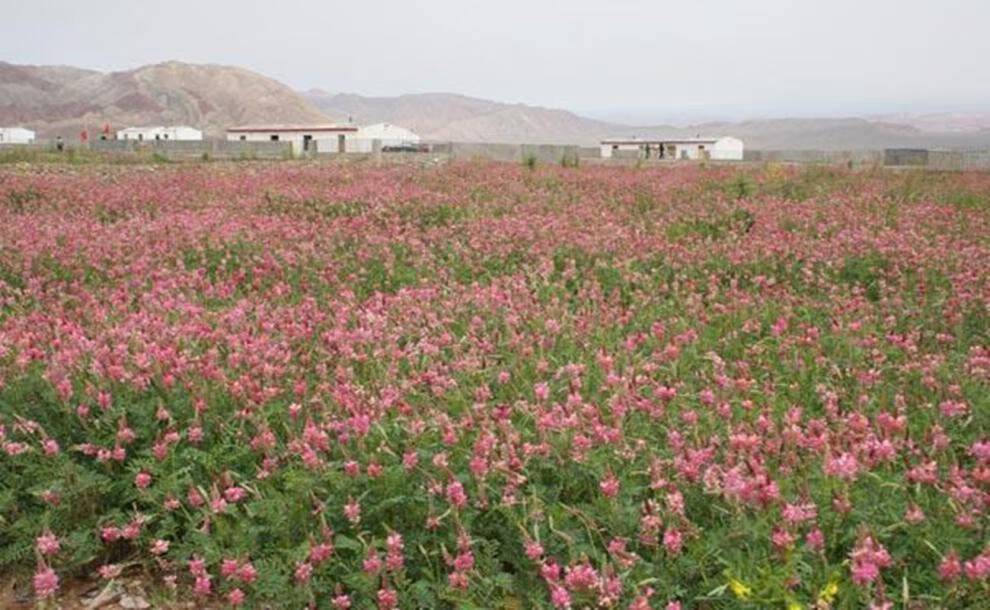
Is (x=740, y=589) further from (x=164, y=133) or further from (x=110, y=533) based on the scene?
(x=164, y=133)

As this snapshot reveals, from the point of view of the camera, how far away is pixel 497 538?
13.0 feet

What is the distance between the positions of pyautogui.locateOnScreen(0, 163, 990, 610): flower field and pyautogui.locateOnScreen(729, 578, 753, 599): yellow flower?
12mm

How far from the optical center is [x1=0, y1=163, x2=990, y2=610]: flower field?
3457mm

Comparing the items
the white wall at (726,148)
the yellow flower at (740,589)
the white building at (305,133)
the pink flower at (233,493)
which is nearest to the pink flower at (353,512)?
the pink flower at (233,493)

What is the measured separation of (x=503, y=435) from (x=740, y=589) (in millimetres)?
1573

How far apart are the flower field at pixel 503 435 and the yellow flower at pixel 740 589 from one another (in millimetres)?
12

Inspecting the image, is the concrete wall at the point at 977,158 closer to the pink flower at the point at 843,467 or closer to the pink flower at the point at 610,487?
the pink flower at the point at 843,467

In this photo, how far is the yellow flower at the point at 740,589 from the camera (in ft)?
10.3

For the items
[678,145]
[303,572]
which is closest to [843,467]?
[303,572]

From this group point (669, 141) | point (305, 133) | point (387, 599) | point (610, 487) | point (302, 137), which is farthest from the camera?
point (669, 141)

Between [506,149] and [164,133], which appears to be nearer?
[506,149]

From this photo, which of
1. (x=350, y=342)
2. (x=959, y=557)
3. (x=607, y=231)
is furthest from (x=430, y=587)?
(x=607, y=231)

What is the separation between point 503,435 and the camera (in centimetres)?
445

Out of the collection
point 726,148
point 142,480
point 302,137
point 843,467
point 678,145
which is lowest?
point 142,480
